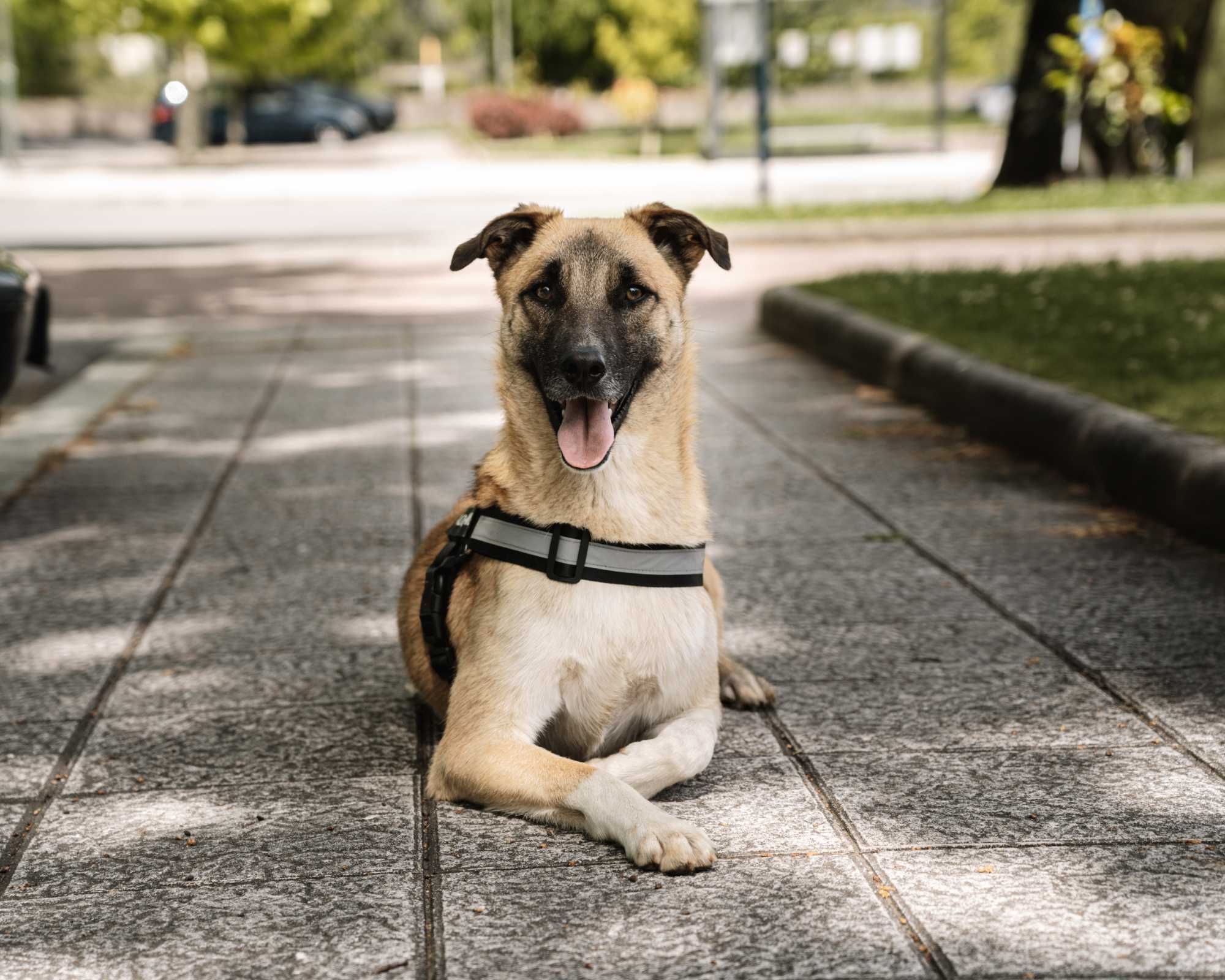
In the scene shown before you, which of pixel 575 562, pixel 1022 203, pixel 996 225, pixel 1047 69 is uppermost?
pixel 1047 69

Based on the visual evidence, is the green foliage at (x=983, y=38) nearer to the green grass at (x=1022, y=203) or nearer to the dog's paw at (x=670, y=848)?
the green grass at (x=1022, y=203)

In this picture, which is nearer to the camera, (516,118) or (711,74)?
(711,74)

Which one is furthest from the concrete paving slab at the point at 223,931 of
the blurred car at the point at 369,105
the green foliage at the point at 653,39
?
the green foliage at the point at 653,39

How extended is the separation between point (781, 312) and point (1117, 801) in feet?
28.7

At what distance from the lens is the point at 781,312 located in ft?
39.5

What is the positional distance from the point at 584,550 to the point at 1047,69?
18.8 m

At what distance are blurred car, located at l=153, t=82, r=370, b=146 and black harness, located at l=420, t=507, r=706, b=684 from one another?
44.8 meters

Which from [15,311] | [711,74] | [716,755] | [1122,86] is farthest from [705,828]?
[711,74]

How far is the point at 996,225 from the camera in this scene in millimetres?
17656

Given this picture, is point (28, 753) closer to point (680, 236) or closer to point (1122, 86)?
point (680, 236)

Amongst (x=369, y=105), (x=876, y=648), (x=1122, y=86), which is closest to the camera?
(x=876, y=648)

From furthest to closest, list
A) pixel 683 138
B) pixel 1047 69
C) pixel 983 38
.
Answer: pixel 983 38 → pixel 683 138 → pixel 1047 69

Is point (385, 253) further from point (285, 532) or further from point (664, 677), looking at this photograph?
point (664, 677)

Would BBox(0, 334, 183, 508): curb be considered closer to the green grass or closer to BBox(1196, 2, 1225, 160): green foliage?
the green grass
